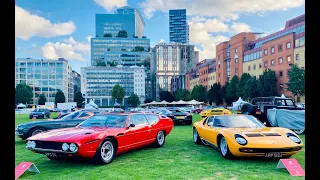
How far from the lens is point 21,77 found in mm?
135250

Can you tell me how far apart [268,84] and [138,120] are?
54.4 meters

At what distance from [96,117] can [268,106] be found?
32.8 feet

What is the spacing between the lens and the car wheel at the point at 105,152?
614 cm

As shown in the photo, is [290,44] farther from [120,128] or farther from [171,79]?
[171,79]

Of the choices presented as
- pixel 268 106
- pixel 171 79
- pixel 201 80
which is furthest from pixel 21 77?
pixel 268 106

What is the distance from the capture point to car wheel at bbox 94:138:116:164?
6.14 meters

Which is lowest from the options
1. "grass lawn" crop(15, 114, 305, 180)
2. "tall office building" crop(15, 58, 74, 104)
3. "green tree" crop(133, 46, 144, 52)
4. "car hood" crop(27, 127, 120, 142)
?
"grass lawn" crop(15, 114, 305, 180)

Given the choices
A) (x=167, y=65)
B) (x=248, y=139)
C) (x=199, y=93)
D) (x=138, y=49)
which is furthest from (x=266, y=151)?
(x=138, y=49)

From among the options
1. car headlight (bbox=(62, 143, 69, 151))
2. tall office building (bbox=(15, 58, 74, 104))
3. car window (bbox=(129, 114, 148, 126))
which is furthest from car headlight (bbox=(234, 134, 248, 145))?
tall office building (bbox=(15, 58, 74, 104))

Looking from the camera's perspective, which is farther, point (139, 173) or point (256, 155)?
point (256, 155)

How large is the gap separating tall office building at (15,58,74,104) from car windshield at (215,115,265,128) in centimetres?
14105

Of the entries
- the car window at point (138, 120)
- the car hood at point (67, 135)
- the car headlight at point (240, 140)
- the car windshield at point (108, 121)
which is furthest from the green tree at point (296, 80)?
the car hood at point (67, 135)

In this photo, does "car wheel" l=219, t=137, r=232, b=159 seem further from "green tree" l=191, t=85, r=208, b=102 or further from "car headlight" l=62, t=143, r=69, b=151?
"green tree" l=191, t=85, r=208, b=102

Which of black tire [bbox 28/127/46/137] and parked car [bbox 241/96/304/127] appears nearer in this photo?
black tire [bbox 28/127/46/137]
